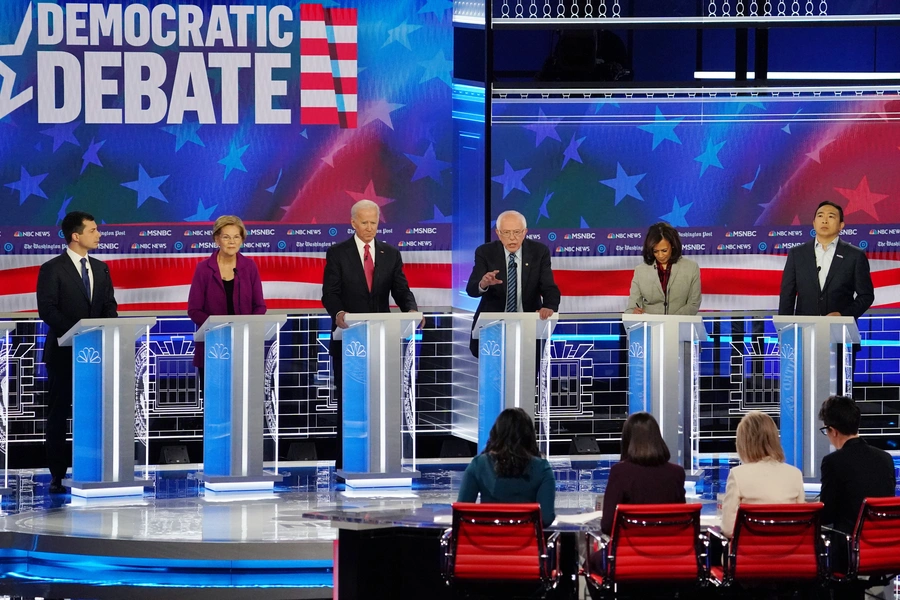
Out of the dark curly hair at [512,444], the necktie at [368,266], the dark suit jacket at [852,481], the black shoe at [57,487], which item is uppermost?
the necktie at [368,266]

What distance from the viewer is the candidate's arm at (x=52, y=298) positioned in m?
7.34

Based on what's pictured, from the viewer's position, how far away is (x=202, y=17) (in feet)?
29.9

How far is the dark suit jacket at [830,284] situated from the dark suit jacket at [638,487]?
3080 mm

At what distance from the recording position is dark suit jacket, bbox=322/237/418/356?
7.66 m

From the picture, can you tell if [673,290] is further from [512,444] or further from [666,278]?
[512,444]

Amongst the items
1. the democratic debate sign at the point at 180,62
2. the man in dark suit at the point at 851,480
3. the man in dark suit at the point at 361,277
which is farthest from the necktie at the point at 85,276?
the man in dark suit at the point at 851,480

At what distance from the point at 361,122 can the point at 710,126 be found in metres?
2.26

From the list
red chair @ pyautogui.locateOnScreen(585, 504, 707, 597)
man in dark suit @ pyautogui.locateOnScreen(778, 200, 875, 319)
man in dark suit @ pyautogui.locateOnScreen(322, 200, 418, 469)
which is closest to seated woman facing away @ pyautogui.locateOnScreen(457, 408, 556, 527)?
red chair @ pyautogui.locateOnScreen(585, 504, 707, 597)

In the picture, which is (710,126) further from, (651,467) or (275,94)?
(651,467)

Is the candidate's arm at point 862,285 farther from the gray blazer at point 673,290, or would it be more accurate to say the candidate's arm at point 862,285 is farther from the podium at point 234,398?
the podium at point 234,398

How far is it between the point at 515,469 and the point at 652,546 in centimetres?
57

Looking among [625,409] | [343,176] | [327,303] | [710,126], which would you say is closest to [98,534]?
[327,303]

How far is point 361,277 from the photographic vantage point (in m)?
7.68

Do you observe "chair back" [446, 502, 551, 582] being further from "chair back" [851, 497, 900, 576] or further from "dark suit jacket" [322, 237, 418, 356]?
"dark suit jacket" [322, 237, 418, 356]
